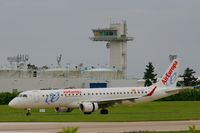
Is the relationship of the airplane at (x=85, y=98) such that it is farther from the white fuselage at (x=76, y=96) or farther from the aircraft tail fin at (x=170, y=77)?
the aircraft tail fin at (x=170, y=77)

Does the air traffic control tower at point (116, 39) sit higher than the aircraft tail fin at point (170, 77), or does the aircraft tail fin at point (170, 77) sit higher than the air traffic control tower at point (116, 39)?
the air traffic control tower at point (116, 39)

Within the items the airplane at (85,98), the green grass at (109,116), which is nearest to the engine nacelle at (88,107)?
the airplane at (85,98)

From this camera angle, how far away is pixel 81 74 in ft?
431

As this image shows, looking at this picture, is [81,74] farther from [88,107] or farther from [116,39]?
[88,107]

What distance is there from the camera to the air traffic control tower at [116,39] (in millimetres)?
153000

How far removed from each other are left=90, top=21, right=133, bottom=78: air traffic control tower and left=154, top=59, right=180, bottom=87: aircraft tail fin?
77.0 m

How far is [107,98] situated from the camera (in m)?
69.0

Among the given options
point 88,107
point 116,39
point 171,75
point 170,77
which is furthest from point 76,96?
point 116,39

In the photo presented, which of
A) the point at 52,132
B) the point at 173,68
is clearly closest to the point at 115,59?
the point at 173,68

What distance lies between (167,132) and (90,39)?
12771 centimetres

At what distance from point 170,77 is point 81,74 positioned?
59.2 meters

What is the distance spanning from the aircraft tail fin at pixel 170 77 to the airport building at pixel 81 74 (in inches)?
1752

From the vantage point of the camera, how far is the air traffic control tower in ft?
502

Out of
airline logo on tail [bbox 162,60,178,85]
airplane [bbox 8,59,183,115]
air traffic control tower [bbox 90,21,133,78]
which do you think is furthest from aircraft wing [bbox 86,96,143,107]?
air traffic control tower [bbox 90,21,133,78]
